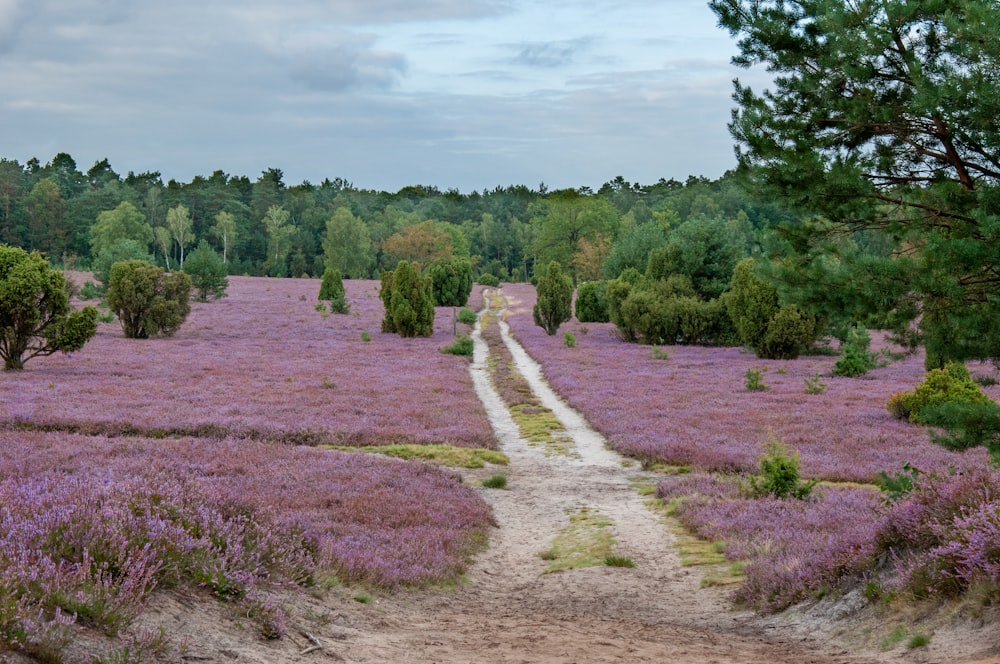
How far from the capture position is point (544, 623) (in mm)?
7516

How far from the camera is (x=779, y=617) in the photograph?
323 inches

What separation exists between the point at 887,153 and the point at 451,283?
218ft

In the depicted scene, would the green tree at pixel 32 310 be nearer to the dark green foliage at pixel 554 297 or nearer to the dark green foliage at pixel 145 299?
the dark green foliage at pixel 145 299

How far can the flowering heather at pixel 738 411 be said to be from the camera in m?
17.1

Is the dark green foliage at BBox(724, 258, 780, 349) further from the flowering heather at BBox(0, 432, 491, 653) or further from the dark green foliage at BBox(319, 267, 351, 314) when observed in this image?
the dark green foliage at BBox(319, 267, 351, 314)

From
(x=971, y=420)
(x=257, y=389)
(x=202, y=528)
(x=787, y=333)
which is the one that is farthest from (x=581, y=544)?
(x=787, y=333)

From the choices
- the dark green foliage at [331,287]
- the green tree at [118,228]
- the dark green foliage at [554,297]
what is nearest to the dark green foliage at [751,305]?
the dark green foliage at [554,297]

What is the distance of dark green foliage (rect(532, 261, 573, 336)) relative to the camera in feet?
171

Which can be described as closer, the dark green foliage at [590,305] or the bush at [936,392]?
the bush at [936,392]

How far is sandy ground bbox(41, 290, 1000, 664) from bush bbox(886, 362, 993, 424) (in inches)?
458

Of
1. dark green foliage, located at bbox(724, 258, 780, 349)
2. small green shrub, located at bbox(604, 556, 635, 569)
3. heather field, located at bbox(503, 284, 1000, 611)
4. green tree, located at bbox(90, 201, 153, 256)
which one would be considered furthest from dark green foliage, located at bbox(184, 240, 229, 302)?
small green shrub, located at bbox(604, 556, 635, 569)

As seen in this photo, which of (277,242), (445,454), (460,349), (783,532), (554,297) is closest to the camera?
(783,532)

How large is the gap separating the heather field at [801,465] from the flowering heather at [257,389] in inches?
193

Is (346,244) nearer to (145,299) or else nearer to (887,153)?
(145,299)
